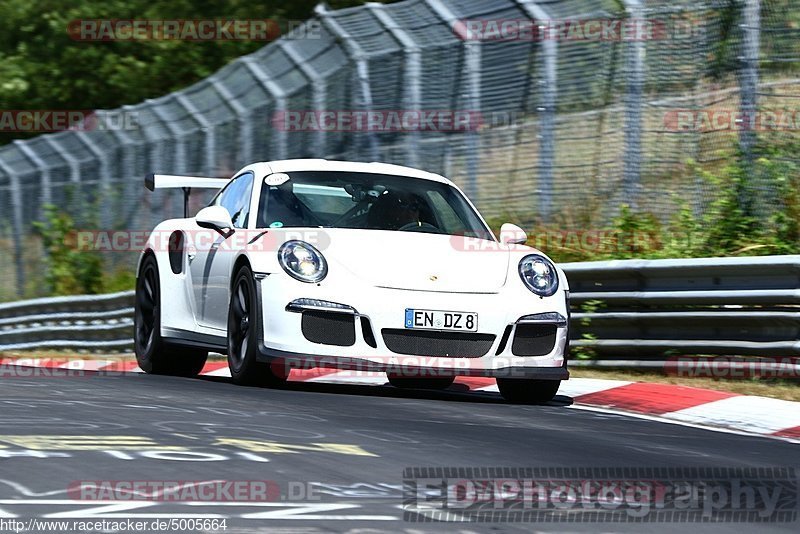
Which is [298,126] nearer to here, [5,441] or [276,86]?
[276,86]

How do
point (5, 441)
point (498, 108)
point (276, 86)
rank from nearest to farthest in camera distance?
point (5, 441)
point (498, 108)
point (276, 86)

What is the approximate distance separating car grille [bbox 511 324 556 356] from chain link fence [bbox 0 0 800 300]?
3.17m

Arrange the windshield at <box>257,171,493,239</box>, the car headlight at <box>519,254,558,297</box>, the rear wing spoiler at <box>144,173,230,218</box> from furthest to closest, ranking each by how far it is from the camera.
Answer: the rear wing spoiler at <box>144,173,230,218</box>, the windshield at <box>257,171,493,239</box>, the car headlight at <box>519,254,558,297</box>

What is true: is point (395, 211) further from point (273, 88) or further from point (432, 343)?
point (273, 88)

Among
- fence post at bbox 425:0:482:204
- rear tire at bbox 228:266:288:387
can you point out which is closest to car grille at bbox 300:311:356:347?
rear tire at bbox 228:266:288:387

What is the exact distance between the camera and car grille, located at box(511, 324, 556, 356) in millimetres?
8539

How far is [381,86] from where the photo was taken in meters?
14.8

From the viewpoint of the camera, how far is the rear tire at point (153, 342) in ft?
35.3

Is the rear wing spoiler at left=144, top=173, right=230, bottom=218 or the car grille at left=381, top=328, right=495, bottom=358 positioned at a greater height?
the rear wing spoiler at left=144, top=173, right=230, bottom=218

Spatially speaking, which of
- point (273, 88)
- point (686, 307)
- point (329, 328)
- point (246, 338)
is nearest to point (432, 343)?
point (329, 328)

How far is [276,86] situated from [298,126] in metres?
0.53

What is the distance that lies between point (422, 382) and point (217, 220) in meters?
2.34

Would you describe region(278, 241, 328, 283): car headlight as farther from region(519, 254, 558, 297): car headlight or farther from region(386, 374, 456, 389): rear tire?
region(386, 374, 456, 389): rear tire

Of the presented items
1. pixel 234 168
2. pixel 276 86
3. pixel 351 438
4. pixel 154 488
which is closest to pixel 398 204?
pixel 351 438
